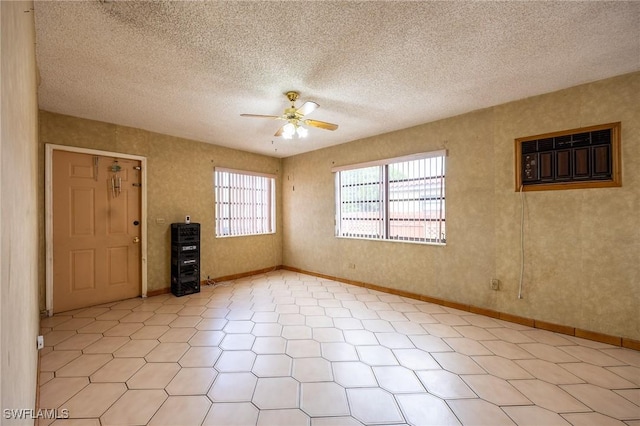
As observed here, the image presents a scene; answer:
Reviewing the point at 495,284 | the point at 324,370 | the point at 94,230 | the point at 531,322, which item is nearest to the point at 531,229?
the point at 495,284

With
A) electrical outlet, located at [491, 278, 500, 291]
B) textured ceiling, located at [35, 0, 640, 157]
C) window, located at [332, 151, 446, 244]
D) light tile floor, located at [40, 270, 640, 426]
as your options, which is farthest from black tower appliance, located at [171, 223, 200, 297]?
electrical outlet, located at [491, 278, 500, 291]

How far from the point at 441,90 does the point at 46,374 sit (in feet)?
14.5

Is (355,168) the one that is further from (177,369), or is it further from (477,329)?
(177,369)

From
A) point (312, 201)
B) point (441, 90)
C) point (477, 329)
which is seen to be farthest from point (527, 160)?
point (312, 201)

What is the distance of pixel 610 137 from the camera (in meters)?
2.61

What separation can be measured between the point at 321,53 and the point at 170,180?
3.46 m

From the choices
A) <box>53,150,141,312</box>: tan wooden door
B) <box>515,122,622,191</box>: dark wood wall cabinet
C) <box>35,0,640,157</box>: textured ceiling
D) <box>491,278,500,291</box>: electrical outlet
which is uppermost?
<box>35,0,640,157</box>: textured ceiling

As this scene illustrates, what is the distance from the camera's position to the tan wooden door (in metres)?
3.40

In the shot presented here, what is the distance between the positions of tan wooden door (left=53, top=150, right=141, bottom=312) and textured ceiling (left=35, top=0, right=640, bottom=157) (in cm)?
81

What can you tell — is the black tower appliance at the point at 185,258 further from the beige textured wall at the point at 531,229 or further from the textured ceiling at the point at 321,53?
the beige textured wall at the point at 531,229

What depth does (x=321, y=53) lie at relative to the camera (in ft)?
7.01

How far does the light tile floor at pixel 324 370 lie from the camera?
1.73 meters

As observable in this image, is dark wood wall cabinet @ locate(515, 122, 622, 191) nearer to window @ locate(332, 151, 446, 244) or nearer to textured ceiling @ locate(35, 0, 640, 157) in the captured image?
textured ceiling @ locate(35, 0, 640, 157)

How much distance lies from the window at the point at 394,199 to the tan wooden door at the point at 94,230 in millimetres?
3394
